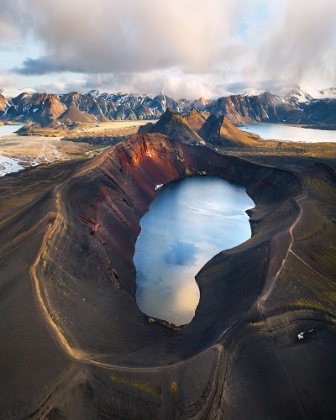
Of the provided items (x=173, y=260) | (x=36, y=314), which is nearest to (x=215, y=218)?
(x=173, y=260)

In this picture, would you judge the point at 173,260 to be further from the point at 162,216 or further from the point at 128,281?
the point at 162,216

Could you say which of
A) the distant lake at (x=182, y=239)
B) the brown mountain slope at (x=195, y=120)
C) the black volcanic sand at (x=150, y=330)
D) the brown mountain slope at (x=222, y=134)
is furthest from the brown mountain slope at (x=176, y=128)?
the black volcanic sand at (x=150, y=330)

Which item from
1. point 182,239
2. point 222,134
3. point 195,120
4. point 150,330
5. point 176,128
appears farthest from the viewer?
point 195,120

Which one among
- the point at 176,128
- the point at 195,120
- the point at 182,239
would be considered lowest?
the point at 182,239

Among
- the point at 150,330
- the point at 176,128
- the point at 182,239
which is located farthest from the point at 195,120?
the point at 150,330

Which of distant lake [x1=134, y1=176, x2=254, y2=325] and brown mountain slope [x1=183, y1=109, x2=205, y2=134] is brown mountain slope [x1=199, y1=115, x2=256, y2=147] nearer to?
brown mountain slope [x1=183, y1=109, x2=205, y2=134]

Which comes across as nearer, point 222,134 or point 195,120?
point 222,134

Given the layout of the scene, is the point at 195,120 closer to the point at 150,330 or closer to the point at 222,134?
the point at 222,134
